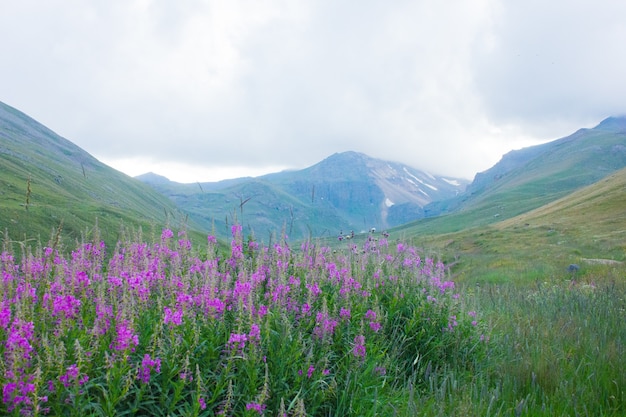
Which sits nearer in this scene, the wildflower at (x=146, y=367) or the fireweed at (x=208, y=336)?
the fireweed at (x=208, y=336)

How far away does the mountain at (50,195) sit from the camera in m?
28.8

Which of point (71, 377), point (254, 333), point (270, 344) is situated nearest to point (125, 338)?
point (71, 377)

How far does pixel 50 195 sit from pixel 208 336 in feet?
224

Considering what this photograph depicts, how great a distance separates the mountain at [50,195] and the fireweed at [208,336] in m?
0.82

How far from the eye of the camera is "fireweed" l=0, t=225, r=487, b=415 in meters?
3.13

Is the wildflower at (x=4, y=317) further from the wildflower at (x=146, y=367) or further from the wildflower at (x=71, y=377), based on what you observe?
the wildflower at (x=146, y=367)

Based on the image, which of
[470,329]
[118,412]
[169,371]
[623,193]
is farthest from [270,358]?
[623,193]

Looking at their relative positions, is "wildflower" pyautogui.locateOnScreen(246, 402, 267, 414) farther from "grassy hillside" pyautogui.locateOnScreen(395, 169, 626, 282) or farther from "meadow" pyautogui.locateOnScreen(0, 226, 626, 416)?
"grassy hillside" pyautogui.locateOnScreen(395, 169, 626, 282)

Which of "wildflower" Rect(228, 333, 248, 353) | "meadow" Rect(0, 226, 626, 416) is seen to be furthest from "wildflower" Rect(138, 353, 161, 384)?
"wildflower" Rect(228, 333, 248, 353)

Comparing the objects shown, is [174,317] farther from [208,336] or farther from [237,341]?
[237,341]

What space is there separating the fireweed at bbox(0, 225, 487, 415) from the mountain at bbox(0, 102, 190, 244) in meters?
0.82

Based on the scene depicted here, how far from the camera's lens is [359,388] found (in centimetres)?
432

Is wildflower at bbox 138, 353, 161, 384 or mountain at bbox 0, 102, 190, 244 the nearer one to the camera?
wildflower at bbox 138, 353, 161, 384

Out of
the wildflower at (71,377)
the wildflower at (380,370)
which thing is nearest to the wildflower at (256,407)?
the wildflower at (71,377)
